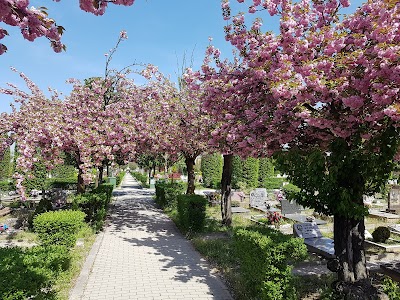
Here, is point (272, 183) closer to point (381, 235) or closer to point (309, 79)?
point (381, 235)

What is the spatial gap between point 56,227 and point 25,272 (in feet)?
14.0

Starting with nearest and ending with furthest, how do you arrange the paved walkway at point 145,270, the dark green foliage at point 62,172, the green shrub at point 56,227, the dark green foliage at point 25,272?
the dark green foliage at point 25,272 → the paved walkway at point 145,270 → the green shrub at point 56,227 → the dark green foliage at point 62,172

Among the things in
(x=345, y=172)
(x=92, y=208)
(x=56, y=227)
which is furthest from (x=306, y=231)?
(x=92, y=208)

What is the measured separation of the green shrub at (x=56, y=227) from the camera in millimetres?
8547

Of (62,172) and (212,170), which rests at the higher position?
(212,170)

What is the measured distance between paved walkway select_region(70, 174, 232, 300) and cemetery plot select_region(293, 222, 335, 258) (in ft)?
10.9

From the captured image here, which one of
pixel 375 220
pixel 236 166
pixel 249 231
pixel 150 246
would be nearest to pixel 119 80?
pixel 150 246

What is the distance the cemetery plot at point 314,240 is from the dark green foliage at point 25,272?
691cm

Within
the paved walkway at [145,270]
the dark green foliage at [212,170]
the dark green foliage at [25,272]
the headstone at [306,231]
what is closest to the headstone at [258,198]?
the paved walkway at [145,270]

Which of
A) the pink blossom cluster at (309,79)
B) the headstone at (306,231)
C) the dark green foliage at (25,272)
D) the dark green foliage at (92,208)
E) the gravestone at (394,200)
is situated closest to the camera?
the dark green foliage at (25,272)

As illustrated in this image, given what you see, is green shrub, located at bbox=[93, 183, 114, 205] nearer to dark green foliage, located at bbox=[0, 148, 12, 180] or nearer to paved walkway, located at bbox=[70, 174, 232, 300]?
paved walkway, located at bbox=[70, 174, 232, 300]

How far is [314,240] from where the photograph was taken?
34.2 ft

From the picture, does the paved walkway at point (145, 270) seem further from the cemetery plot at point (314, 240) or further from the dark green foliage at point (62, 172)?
the dark green foliage at point (62, 172)

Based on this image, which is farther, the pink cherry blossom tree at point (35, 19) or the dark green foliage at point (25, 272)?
the dark green foliage at point (25, 272)
